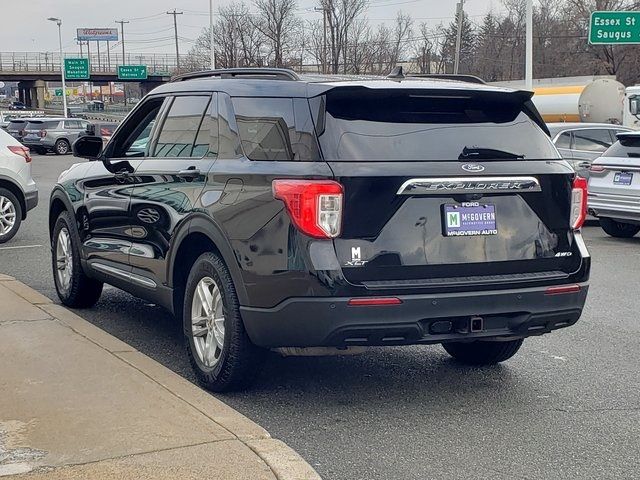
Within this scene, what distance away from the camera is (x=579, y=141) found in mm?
15516

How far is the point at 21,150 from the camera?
12484 millimetres

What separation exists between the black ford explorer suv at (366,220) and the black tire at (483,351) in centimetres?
86

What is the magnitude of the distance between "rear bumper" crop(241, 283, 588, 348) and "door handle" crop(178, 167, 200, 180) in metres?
1.05

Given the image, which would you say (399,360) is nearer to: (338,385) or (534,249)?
(338,385)

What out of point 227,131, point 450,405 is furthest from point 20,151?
point 450,405

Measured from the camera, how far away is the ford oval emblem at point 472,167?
492cm

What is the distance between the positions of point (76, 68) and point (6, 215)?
237ft

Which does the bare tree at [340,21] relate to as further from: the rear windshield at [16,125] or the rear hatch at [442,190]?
the rear hatch at [442,190]

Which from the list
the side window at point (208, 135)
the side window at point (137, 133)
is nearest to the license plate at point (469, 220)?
the side window at point (208, 135)

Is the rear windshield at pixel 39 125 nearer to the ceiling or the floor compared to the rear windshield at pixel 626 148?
nearer to the floor

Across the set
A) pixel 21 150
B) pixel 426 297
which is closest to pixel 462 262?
pixel 426 297

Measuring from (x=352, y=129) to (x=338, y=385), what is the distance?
1.70 m

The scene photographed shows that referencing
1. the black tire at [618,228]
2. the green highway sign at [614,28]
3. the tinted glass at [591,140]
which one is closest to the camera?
the black tire at [618,228]

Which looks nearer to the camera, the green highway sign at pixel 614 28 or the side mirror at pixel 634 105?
the side mirror at pixel 634 105
